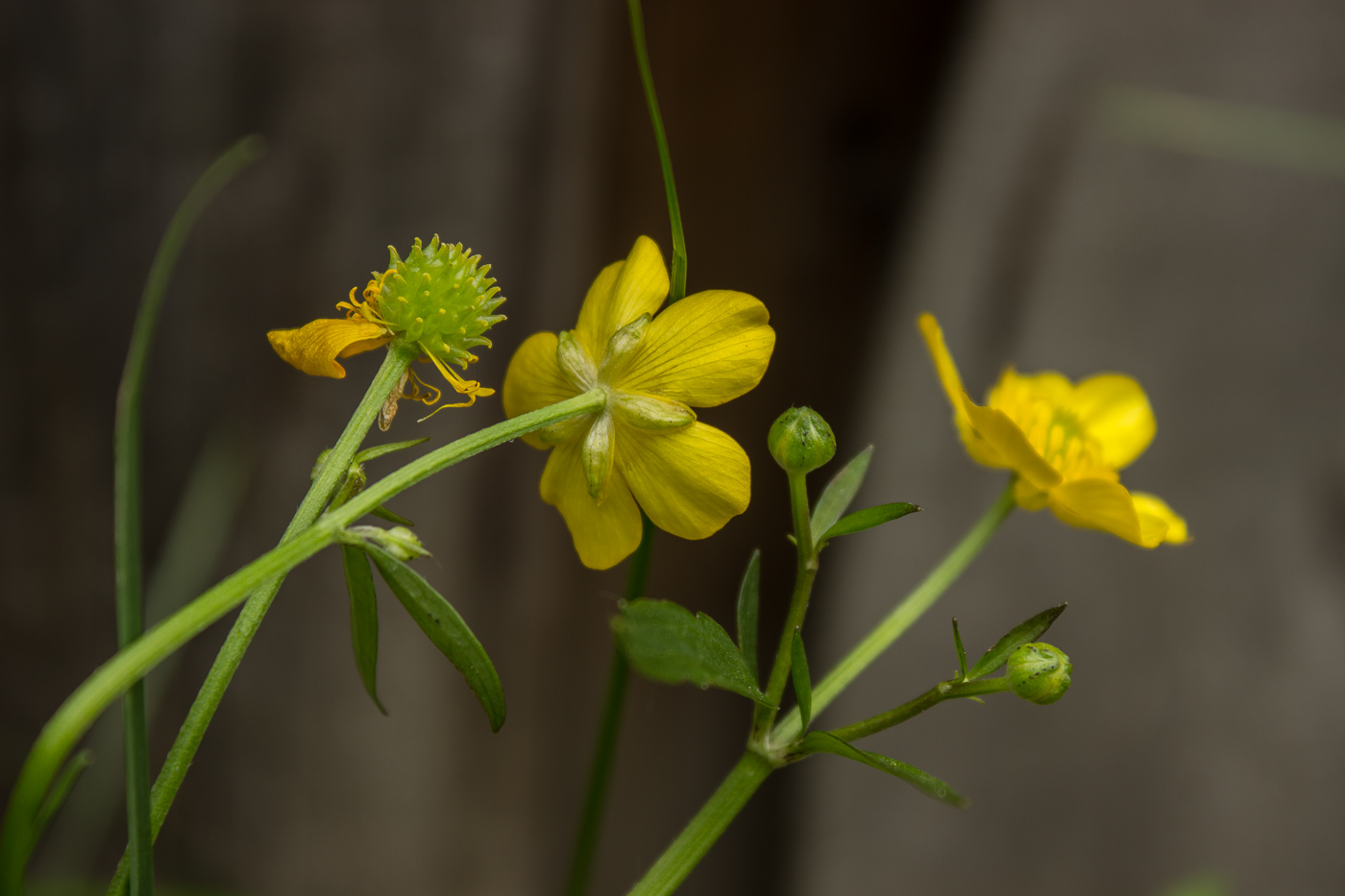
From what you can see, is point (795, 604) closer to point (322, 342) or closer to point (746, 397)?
point (322, 342)

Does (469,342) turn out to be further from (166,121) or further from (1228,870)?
(1228,870)

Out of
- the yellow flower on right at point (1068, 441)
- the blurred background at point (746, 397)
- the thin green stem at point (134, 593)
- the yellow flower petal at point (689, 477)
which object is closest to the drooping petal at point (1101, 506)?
the yellow flower on right at point (1068, 441)

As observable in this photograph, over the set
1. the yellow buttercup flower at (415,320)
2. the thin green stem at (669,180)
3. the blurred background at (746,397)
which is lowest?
the blurred background at (746,397)

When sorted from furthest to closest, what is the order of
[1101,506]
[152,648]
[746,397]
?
[746,397], [1101,506], [152,648]

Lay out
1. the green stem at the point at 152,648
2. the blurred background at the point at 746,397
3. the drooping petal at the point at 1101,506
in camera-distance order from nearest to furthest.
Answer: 1. the green stem at the point at 152,648
2. the drooping petal at the point at 1101,506
3. the blurred background at the point at 746,397

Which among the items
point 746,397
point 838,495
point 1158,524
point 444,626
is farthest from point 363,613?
point 746,397

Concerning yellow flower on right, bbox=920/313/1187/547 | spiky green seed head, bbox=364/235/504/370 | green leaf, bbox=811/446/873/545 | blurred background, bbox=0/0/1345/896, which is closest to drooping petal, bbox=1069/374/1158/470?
yellow flower on right, bbox=920/313/1187/547

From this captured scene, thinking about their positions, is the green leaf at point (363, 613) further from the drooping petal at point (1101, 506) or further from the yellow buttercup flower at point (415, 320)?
the drooping petal at point (1101, 506)
